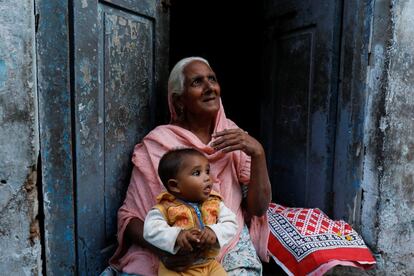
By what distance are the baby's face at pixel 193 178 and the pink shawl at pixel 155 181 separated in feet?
1.09

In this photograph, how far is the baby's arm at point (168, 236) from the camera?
1592 mm

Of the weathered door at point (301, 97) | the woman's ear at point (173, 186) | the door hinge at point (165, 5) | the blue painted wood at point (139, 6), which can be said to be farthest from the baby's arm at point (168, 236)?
the weathered door at point (301, 97)

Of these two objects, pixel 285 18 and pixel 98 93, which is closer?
pixel 98 93

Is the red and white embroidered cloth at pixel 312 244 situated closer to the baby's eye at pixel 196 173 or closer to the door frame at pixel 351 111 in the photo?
the door frame at pixel 351 111

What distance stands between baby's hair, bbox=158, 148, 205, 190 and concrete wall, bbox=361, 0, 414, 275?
4.31 feet

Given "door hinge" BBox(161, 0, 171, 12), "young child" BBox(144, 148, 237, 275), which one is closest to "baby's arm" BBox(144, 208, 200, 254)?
"young child" BBox(144, 148, 237, 275)

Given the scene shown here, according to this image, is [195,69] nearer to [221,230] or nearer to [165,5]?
[165,5]

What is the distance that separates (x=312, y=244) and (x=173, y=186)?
0.92 m

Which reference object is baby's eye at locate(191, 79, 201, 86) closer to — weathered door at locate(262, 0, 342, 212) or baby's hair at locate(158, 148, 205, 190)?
baby's hair at locate(158, 148, 205, 190)

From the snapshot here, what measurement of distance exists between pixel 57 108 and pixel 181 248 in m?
0.78

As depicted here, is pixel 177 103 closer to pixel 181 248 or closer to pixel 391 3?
pixel 181 248

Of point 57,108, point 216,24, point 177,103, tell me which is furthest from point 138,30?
point 216,24

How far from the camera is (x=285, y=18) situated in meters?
2.92

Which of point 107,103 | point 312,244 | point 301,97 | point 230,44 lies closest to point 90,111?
point 107,103
